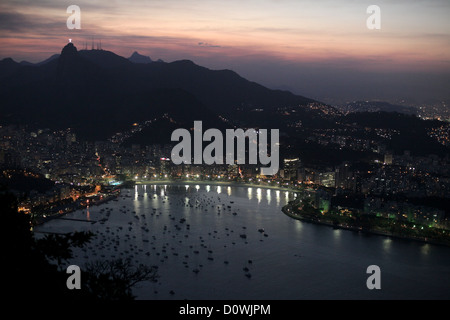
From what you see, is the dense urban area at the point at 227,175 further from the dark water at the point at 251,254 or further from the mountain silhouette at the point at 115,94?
the mountain silhouette at the point at 115,94

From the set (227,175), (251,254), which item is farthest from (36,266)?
(227,175)

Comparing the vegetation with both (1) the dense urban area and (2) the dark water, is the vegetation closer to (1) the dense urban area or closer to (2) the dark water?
(2) the dark water

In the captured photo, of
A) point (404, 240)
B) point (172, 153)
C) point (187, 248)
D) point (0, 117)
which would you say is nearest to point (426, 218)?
point (404, 240)

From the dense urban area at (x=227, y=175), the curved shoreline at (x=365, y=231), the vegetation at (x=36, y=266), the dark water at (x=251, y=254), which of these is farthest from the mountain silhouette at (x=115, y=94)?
the vegetation at (x=36, y=266)

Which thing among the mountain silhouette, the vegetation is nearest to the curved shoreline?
the vegetation

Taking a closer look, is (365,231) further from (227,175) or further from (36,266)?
(36,266)
